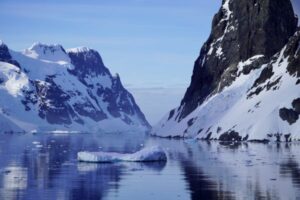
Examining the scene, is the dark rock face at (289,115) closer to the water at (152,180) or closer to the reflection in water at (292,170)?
the water at (152,180)

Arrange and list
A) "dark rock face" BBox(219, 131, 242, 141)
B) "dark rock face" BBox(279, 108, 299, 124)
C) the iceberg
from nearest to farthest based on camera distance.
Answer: the iceberg
"dark rock face" BBox(279, 108, 299, 124)
"dark rock face" BBox(219, 131, 242, 141)

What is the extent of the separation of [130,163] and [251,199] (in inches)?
1465

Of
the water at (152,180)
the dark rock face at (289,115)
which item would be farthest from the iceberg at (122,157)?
the dark rock face at (289,115)

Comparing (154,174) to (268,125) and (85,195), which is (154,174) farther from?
(268,125)

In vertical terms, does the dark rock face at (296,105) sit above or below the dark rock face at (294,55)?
below

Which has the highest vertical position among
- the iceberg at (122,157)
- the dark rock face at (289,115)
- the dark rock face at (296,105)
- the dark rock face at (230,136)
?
the dark rock face at (296,105)

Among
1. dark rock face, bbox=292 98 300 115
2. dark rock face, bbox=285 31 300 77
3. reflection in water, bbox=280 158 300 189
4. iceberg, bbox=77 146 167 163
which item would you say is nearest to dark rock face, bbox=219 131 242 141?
dark rock face, bbox=292 98 300 115

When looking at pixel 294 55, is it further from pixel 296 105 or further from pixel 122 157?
pixel 122 157

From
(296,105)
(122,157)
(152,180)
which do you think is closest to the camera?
(152,180)

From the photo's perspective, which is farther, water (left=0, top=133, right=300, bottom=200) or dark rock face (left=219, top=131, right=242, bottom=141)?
dark rock face (left=219, top=131, right=242, bottom=141)

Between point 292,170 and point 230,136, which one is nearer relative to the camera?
point 292,170

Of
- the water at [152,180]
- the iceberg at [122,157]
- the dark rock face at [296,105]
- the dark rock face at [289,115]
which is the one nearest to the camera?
the water at [152,180]

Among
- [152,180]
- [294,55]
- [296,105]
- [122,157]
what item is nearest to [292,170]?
[152,180]

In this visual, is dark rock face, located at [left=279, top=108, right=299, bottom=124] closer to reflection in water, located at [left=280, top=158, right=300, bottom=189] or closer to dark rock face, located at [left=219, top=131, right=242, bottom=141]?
dark rock face, located at [left=219, top=131, right=242, bottom=141]
